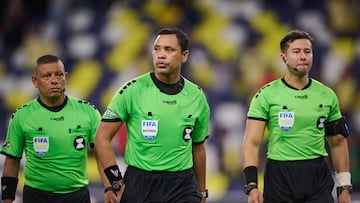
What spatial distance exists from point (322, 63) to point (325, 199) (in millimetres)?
6172

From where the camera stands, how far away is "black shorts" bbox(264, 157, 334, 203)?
7871 millimetres

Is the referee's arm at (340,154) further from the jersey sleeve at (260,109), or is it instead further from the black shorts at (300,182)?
the jersey sleeve at (260,109)

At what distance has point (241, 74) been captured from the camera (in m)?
13.7

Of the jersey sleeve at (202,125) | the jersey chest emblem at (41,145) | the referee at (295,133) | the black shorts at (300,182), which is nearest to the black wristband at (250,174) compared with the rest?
the referee at (295,133)

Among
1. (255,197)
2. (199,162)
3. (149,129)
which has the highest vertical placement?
(149,129)

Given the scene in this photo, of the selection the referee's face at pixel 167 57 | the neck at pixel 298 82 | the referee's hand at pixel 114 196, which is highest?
the referee's face at pixel 167 57

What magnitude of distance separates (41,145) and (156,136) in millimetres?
1373

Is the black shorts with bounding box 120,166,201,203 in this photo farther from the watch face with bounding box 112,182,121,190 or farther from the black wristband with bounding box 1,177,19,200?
the black wristband with bounding box 1,177,19,200

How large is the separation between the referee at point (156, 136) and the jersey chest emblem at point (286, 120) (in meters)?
0.87

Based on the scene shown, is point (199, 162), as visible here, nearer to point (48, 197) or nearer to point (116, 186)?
point (116, 186)

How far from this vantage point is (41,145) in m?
8.22

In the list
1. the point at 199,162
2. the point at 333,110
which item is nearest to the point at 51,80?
the point at 199,162

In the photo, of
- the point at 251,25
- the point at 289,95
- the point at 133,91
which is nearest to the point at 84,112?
the point at 133,91

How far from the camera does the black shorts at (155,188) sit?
730 centimetres
